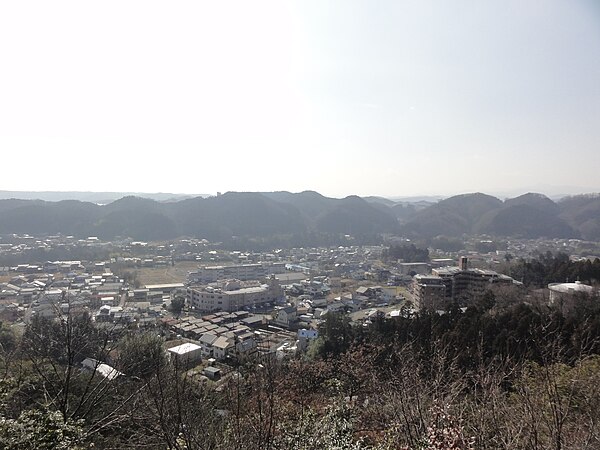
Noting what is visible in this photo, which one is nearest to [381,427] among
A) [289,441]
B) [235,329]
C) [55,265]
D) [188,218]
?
[289,441]

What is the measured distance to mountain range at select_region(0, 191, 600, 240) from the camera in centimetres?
3604

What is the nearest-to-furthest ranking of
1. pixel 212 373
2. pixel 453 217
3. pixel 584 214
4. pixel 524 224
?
pixel 212 373 < pixel 524 224 < pixel 584 214 < pixel 453 217

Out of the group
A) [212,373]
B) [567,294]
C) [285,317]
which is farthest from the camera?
[285,317]

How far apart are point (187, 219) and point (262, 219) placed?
8.29m

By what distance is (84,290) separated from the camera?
52.5 feet

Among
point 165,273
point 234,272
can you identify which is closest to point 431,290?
point 234,272

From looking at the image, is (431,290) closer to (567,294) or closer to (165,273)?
(567,294)

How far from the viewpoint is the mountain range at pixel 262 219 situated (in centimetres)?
3604

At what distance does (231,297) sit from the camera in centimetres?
1573

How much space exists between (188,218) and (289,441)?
4067 cm

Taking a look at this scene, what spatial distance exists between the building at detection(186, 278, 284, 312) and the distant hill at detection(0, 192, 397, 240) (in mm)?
20002

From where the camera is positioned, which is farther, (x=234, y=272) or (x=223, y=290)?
(x=234, y=272)

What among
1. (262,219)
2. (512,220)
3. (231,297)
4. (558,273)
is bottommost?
(231,297)

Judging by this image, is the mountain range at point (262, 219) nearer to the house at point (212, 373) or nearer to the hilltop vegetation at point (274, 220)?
the hilltop vegetation at point (274, 220)
